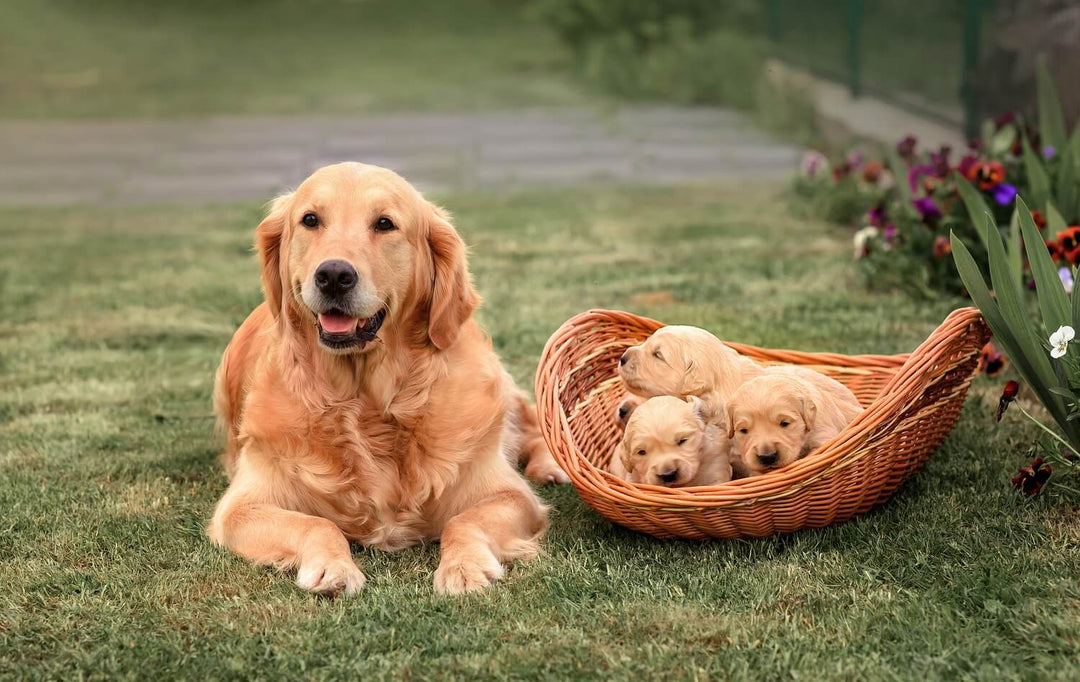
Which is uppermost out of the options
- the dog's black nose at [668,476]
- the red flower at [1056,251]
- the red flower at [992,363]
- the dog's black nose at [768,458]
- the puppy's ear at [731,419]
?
the red flower at [1056,251]

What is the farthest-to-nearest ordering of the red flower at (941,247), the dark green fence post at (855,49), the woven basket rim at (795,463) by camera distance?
the dark green fence post at (855,49)
the red flower at (941,247)
the woven basket rim at (795,463)

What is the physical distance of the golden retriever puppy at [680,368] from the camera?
10.8ft

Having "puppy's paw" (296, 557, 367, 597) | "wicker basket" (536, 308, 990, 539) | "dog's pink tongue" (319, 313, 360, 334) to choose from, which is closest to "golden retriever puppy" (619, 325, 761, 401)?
"wicker basket" (536, 308, 990, 539)

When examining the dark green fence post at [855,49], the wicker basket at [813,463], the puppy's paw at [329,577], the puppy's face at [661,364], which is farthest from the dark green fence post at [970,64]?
the puppy's paw at [329,577]

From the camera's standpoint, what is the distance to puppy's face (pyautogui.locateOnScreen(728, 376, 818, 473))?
10.1ft

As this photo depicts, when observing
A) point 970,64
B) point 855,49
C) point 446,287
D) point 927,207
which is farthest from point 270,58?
point 446,287

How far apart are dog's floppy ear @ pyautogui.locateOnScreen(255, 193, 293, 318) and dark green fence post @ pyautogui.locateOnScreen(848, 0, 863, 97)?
800 cm

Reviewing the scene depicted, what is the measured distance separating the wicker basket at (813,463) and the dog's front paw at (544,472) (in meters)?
0.16

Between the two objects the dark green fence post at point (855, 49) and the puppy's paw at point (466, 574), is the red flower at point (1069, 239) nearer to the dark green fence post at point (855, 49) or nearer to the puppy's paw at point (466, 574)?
the puppy's paw at point (466, 574)

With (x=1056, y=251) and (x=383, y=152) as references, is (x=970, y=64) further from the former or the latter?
(x=383, y=152)

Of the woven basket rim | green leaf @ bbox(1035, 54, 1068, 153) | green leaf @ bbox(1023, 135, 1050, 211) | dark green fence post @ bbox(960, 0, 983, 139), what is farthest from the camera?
dark green fence post @ bbox(960, 0, 983, 139)

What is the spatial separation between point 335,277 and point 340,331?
0.16 metres

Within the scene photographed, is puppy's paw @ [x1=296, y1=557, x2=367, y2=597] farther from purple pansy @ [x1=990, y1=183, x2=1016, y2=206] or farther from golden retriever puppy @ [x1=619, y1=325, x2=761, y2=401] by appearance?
purple pansy @ [x1=990, y1=183, x2=1016, y2=206]

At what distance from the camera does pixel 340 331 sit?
3.10 metres
